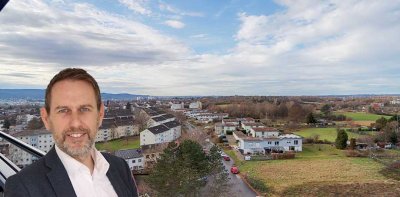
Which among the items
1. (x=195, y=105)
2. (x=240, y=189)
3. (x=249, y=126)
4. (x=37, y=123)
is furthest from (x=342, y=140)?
(x=195, y=105)

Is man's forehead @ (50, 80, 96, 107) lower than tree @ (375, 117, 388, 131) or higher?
higher

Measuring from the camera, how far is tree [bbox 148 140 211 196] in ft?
18.4

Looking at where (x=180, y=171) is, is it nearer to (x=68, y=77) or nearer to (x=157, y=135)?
(x=68, y=77)

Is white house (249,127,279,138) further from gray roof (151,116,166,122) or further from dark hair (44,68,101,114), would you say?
dark hair (44,68,101,114)

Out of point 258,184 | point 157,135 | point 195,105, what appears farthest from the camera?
point 195,105

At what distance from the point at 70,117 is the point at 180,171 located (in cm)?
548

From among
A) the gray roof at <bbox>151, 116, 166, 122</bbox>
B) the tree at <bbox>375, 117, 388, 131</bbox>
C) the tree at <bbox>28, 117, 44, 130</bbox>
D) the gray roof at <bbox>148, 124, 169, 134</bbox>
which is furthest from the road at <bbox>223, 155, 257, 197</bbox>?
the gray roof at <bbox>151, 116, 166, 122</bbox>

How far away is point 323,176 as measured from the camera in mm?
9500

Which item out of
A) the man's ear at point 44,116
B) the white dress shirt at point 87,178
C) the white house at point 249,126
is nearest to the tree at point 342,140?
the white house at point 249,126

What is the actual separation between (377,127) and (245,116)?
28.8 ft

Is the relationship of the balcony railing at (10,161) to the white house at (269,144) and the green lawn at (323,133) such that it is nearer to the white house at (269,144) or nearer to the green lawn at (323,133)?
the white house at (269,144)

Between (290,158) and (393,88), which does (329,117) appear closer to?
(393,88)

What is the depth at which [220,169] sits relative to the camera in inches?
280

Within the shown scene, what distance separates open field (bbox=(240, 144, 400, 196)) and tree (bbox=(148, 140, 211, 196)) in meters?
2.37
